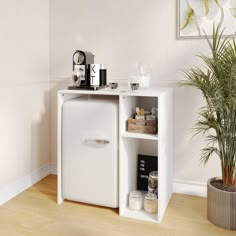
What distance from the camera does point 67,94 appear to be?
2355 mm

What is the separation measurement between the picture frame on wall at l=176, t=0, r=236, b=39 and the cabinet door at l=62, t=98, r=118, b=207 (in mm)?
855

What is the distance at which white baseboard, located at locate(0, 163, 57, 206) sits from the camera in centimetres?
236

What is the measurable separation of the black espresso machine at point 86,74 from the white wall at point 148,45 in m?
0.35

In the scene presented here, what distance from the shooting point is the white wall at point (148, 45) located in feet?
7.92

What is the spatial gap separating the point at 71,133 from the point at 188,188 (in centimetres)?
110

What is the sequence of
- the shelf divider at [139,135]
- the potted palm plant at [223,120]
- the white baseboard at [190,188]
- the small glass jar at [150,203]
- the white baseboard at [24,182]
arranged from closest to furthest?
1. the potted palm plant at [223,120]
2. the shelf divider at [139,135]
3. the small glass jar at [150,203]
4. the white baseboard at [24,182]
5. the white baseboard at [190,188]

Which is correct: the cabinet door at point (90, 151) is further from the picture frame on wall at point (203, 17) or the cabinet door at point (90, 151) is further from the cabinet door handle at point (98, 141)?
the picture frame on wall at point (203, 17)

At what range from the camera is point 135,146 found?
2404 mm

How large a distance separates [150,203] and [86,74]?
108 cm

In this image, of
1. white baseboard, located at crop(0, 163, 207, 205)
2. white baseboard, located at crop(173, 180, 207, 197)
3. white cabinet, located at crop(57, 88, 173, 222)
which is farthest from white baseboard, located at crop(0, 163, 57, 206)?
white baseboard, located at crop(173, 180, 207, 197)

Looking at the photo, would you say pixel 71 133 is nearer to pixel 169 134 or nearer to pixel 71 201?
pixel 71 201

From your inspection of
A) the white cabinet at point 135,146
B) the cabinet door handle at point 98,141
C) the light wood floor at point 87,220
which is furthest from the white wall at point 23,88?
the cabinet door handle at point 98,141

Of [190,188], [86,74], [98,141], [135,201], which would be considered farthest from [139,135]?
[190,188]

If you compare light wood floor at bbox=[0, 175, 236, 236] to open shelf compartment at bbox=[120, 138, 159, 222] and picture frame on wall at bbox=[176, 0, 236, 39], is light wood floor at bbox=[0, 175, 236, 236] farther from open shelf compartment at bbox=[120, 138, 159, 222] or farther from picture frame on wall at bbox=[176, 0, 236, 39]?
picture frame on wall at bbox=[176, 0, 236, 39]
